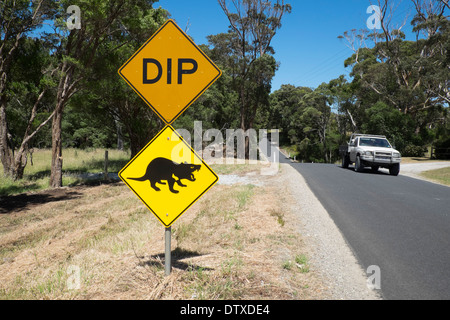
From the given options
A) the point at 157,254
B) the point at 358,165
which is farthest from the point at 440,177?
the point at 157,254

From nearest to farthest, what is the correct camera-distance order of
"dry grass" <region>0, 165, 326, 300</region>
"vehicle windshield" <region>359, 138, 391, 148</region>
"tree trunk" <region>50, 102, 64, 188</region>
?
"dry grass" <region>0, 165, 326, 300</region>, "tree trunk" <region>50, 102, 64, 188</region>, "vehicle windshield" <region>359, 138, 391, 148</region>

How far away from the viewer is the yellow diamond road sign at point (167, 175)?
12.6 feet

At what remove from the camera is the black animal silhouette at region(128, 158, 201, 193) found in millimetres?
3840

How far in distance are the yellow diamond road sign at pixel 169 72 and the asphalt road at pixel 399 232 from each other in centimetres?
328

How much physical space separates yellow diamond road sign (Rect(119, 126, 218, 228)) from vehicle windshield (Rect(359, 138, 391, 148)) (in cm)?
1559

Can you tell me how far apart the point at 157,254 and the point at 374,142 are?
51.9 ft

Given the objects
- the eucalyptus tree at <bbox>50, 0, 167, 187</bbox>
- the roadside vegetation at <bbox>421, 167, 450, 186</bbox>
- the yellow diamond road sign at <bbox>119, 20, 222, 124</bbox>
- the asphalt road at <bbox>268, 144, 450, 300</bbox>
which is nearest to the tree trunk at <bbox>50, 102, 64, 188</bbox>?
the eucalyptus tree at <bbox>50, 0, 167, 187</bbox>

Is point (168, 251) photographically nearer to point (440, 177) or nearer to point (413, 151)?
point (440, 177)

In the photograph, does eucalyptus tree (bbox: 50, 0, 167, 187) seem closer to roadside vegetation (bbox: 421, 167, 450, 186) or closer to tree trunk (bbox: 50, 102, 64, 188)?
tree trunk (bbox: 50, 102, 64, 188)

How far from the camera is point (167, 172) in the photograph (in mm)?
3848

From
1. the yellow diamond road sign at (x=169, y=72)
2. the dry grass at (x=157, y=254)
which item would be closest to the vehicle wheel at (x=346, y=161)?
the dry grass at (x=157, y=254)
